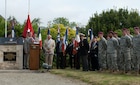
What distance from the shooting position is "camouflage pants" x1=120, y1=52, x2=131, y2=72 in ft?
49.0

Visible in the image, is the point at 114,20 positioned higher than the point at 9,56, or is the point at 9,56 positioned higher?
the point at 114,20

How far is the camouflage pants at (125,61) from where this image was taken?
49.0 feet

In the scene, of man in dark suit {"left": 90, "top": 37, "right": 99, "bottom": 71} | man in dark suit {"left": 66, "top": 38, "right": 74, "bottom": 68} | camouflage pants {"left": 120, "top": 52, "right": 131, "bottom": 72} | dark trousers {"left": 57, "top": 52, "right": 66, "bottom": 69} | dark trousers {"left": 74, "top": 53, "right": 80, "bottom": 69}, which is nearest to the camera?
camouflage pants {"left": 120, "top": 52, "right": 131, "bottom": 72}

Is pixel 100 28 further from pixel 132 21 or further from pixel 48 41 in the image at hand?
pixel 48 41

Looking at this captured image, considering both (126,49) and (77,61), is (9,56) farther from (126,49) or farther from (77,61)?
(126,49)

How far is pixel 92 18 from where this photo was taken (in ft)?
213

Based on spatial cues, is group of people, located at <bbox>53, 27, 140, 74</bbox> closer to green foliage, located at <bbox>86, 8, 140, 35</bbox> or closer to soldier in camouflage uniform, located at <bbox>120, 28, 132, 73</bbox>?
soldier in camouflage uniform, located at <bbox>120, 28, 132, 73</bbox>

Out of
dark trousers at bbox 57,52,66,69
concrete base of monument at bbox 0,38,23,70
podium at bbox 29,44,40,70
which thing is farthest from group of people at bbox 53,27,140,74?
concrete base of monument at bbox 0,38,23,70

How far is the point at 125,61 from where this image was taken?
49.6 ft

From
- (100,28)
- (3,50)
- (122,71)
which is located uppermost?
(100,28)

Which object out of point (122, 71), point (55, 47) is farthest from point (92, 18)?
point (122, 71)

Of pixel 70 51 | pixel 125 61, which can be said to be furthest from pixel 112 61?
pixel 70 51

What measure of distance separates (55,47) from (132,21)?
40091 mm

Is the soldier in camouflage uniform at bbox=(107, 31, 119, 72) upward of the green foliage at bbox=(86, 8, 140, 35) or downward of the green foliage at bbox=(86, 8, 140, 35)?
downward
